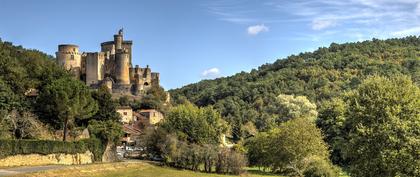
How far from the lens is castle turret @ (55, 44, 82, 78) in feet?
360

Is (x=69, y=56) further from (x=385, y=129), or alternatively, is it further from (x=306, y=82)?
(x=385, y=129)

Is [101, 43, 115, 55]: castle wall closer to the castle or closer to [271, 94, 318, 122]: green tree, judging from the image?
the castle

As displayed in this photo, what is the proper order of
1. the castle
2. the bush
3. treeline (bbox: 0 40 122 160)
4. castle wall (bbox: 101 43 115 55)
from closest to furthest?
1. the bush
2. treeline (bbox: 0 40 122 160)
3. the castle
4. castle wall (bbox: 101 43 115 55)

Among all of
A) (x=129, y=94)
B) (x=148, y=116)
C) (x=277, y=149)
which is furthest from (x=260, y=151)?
(x=129, y=94)

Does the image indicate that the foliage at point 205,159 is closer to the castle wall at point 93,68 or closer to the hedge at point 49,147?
the hedge at point 49,147

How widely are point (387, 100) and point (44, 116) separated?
135ft

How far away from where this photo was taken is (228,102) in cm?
14262

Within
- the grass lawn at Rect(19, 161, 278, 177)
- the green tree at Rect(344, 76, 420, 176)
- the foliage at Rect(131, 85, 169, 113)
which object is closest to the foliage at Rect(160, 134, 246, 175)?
the grass lawn at Rect(19, 161, 278, 177)

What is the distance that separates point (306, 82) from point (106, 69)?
2746 inches

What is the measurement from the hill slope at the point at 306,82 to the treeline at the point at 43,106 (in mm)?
55161

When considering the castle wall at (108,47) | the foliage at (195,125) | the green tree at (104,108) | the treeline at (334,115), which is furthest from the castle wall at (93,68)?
the foliage at (195,125)

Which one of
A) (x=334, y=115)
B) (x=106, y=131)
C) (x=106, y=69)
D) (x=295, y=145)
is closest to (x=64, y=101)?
(x=106, y=131)

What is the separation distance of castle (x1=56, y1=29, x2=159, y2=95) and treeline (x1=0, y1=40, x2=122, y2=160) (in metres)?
38.6

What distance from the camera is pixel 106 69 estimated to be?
112688mm
